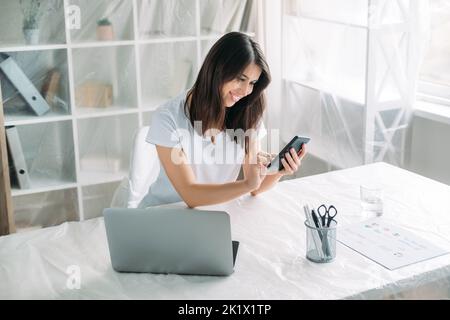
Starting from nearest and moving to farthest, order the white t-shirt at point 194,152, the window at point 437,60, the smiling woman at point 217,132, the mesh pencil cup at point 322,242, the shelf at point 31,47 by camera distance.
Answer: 1. the mesh pencil cup at point 322,242
2. the smiling woman at point 217,132
3. the white t-shirt at point 194,152
4. the shelf at point 31,47
5. the window at point 437,60

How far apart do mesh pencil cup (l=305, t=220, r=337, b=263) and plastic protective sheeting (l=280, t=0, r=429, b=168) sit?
4.76 ft

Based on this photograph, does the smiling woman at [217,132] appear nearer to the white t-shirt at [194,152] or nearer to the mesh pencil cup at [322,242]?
the white t-shirt at [194,152]

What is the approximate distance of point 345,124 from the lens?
3051mm

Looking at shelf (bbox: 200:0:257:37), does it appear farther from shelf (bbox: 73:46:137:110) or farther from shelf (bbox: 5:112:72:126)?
shelf (bbox: 5:112:72:126)

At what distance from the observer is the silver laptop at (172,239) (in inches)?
57.2

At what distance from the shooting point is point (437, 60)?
9.95ft

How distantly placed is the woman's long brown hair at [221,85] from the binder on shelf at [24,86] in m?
1.16

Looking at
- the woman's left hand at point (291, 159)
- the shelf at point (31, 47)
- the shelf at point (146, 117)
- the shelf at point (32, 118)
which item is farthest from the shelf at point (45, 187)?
the woman's left hand at point (291, 159)

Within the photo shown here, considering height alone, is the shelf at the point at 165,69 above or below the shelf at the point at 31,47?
below

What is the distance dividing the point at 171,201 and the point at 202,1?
1.40m

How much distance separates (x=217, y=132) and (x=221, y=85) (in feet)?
0.69

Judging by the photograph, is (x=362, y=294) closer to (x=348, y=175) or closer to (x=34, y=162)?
(x=348, y=175)


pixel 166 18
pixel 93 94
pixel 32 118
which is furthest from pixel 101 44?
pixel 32 118

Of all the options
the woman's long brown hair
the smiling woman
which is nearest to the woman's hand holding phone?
the smiling woman
